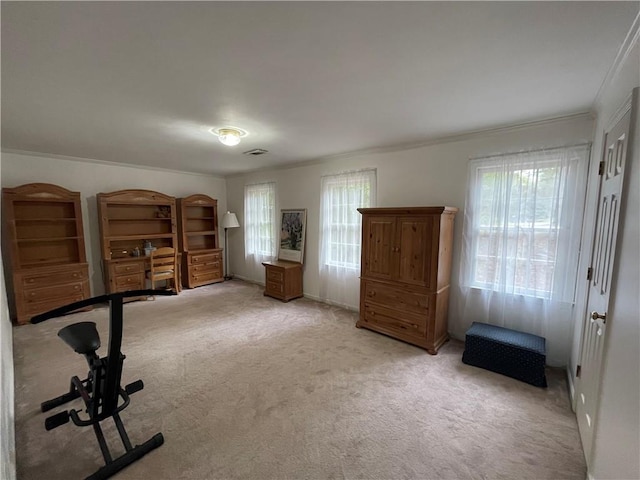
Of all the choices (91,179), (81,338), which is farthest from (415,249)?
(91,179)

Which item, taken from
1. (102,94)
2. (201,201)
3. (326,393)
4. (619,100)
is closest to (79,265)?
(201,201)

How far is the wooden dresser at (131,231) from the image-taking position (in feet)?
14.6

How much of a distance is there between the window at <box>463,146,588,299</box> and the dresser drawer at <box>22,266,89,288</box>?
549 centimetres

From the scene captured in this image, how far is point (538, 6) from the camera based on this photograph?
1150 mm

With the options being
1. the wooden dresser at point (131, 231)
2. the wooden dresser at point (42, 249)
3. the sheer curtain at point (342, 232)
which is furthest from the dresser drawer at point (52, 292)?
the sheer curtain at point (342, 232)

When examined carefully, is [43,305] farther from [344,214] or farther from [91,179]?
[344,214]

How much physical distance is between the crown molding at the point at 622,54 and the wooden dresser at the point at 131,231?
583 cm

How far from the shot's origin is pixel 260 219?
18.4ft

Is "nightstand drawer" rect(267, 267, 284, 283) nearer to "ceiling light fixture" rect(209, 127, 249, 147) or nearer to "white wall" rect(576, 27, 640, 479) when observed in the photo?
"ceiling light fixture" rect(209, 127, 249, 147)

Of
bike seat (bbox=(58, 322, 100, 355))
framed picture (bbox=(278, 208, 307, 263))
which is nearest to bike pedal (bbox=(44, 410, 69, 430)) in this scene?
bike seat (bbox=(58, 322, 100, 355))

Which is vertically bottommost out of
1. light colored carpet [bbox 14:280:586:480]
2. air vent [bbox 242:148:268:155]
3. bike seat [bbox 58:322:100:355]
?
light colored carpet [bbox 14:280:586:480]

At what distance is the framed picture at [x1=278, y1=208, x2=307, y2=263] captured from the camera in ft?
15.7

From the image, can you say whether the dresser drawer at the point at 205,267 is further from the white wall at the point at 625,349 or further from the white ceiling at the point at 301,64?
the white wall at the point at 625,349

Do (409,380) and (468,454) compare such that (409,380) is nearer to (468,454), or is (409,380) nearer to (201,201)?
(468,454)
